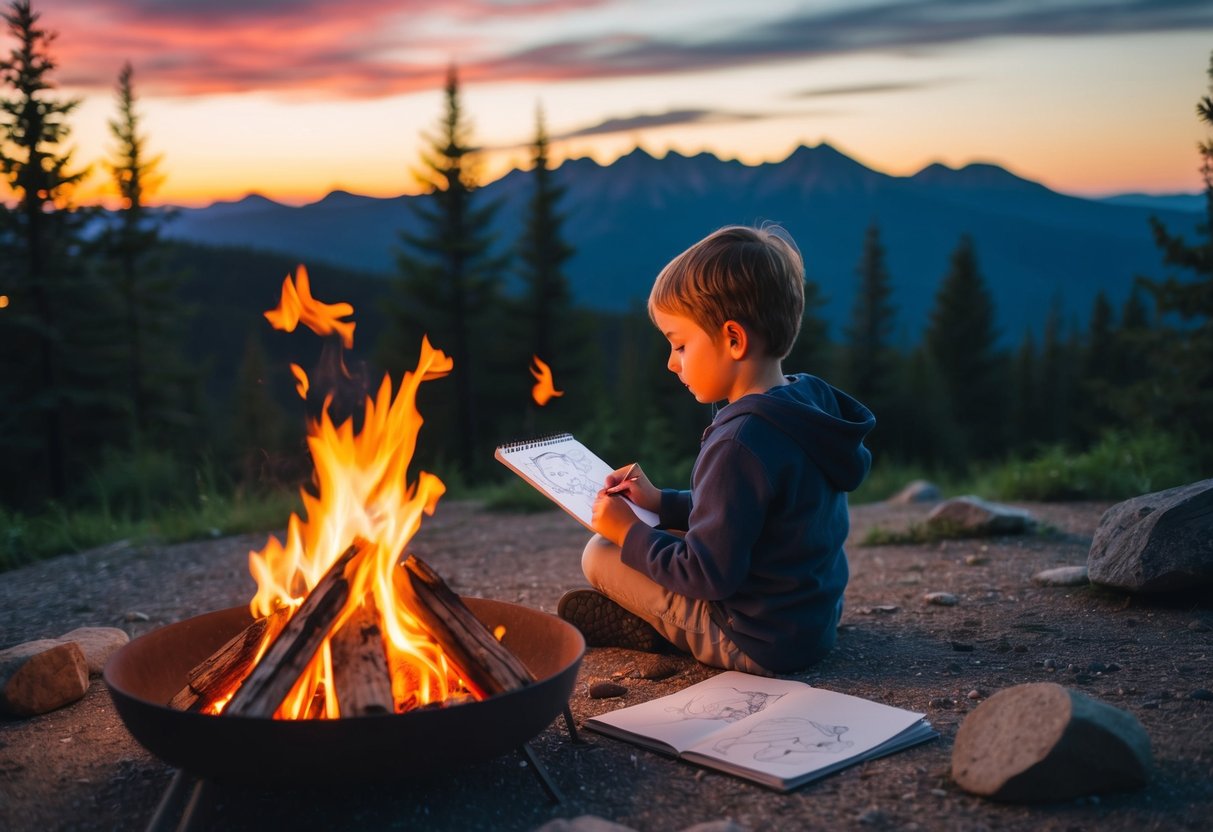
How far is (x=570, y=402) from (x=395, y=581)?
31496mm

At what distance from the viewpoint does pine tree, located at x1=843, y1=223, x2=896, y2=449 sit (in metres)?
42.0

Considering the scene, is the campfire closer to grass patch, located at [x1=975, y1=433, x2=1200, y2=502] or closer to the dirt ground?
the dirt ground

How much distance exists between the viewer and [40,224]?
798 inches

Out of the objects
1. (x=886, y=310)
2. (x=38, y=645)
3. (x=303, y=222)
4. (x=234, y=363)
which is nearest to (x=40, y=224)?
(x=38, y=645)

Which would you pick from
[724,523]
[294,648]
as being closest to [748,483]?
[724,523]

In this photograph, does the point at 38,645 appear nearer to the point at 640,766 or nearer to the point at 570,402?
the point at 640,766

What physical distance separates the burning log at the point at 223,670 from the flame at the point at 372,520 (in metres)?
0.04

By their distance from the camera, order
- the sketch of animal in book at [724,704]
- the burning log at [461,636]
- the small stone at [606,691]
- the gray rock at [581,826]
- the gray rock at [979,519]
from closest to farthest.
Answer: the gray rock at [581,826] < the burning log at [461,636] < the sketch of animal in book at [724,704] < the small stone at [606,691] < the gray rock at [979,519]

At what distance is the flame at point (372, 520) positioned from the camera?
8.95 ft

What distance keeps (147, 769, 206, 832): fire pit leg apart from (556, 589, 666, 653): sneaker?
5.01 ft

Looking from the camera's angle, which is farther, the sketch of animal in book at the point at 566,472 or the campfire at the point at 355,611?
the sketch of animal in book at the point at 566,472

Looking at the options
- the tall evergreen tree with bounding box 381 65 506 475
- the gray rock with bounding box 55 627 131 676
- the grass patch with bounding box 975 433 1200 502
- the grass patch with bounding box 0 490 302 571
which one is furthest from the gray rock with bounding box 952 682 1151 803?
the tall evergreen tree with bounding box 381 65 506 475

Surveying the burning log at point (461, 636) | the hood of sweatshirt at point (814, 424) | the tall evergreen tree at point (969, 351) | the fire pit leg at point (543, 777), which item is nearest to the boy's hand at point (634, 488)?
the hood of sweatshirt at point (814, 424)

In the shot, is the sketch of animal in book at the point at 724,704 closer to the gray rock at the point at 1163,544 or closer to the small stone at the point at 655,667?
the small stone at the point at 655,667
